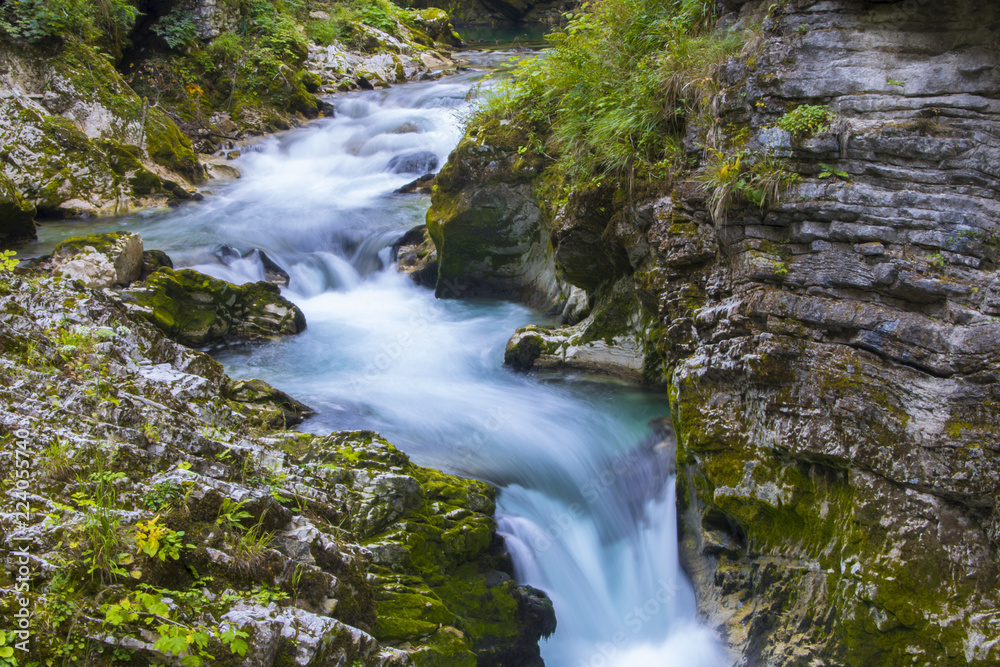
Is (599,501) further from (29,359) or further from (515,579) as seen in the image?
(29,359)

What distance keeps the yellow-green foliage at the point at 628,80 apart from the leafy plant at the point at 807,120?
1.09 m

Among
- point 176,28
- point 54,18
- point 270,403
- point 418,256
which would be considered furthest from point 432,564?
point 176,28

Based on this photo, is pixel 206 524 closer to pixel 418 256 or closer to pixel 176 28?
pixel 418 256

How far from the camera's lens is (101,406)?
3.27m

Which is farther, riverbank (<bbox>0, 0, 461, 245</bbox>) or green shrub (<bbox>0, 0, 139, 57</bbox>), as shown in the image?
green shrub (<bbox>0, 0, 139, 57</bbox>)

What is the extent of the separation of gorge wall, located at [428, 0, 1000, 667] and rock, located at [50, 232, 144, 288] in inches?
256

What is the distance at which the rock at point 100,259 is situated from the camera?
725 cm

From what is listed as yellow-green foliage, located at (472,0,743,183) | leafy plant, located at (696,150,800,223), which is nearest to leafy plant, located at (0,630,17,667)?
leafy plant, located at (696,150,800,223)

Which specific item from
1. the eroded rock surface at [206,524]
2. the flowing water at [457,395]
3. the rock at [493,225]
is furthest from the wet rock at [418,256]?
A: the eroded rock surface at [206,524]

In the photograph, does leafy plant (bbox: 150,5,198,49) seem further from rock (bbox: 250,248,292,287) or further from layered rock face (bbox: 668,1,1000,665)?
layered rock face (bbox: 668,1,1000,665)

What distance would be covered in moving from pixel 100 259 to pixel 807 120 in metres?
7.55

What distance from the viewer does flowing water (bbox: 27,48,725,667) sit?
489cm

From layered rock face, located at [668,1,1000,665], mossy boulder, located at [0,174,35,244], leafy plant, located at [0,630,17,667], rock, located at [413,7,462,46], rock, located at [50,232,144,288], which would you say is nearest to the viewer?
leafy plant, located at [0,630,17,667]

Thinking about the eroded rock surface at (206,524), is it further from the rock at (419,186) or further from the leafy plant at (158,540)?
the rock at (419,186)
